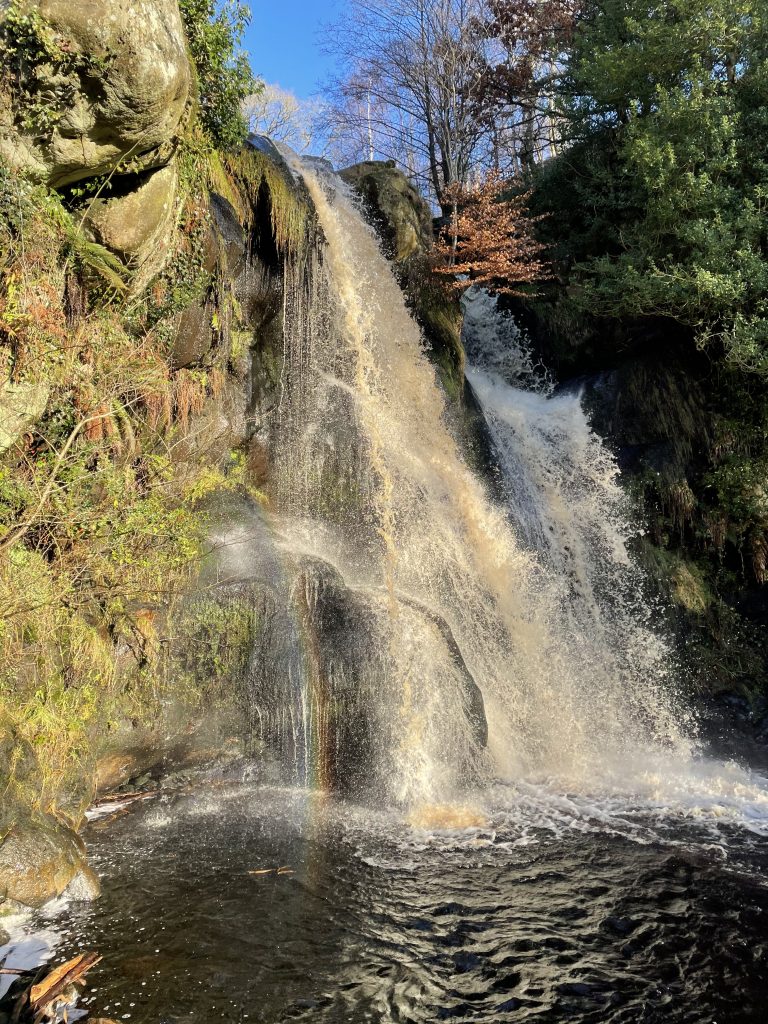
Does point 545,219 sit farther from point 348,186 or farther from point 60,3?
point 60,3

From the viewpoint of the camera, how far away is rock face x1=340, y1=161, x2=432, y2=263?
11578mm

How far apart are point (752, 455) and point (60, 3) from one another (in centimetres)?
1140

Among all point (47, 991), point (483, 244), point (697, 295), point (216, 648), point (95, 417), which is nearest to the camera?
point (47, 991)

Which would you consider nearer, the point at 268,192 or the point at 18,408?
the point at 18,408

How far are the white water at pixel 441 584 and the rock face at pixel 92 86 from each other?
13.3ft

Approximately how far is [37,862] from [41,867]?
0.17 ft

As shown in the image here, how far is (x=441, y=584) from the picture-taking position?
9555mm

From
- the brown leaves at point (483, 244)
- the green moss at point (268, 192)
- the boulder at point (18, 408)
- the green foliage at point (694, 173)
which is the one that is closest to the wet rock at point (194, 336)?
the green moss at point (268, 192)

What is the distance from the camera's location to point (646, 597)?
11219mm

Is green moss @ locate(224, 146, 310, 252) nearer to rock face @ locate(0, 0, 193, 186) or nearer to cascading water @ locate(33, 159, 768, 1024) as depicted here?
cascading water @ locate(33, 159, 768, 1024)

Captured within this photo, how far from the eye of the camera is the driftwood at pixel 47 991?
13.5 feet

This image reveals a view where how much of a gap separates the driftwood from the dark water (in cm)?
14

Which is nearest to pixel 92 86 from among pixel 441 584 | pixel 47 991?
pixel 47 991

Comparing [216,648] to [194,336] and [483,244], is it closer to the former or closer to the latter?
[194,336]
